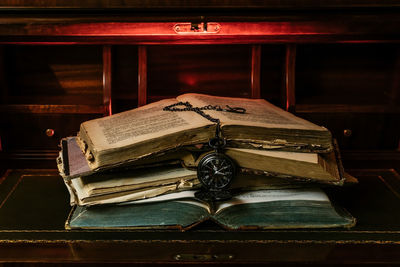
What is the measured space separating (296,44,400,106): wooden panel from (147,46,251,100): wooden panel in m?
0.21

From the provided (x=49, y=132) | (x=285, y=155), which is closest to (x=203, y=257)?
(x=285, y=155)

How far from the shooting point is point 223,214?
94 centimetres

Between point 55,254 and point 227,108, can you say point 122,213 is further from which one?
point 227,108

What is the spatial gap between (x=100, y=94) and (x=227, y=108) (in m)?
0.61

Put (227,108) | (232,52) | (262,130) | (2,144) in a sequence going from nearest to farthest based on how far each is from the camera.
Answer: (262,130), (227,108), (2,144), (232,52)

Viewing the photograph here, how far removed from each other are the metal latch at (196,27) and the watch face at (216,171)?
42 centimetres

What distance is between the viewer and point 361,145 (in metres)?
1.38

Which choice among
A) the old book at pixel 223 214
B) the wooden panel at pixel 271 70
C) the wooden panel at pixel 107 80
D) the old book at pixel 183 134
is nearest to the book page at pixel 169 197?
the old book at pixel 223 214

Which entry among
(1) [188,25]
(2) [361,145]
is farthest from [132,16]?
(2) [361,145]

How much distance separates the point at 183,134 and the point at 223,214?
200mm

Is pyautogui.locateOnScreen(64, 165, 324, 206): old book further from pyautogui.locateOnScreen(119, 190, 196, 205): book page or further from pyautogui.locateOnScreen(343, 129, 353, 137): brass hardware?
pyautogui.locateOnScreen(343, 129, 353, 137): brass hardware

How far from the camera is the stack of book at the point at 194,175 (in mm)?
923

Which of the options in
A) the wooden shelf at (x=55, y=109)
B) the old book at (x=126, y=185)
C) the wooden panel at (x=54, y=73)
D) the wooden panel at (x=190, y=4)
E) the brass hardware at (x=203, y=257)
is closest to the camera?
the brass hardware at (x=203, y=257)

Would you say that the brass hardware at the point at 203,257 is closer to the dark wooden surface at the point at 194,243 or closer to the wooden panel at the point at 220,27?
the dark wooden surface at the point at 194,243
